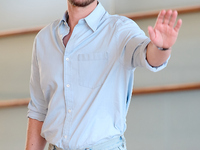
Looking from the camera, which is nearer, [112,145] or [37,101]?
[112,145]

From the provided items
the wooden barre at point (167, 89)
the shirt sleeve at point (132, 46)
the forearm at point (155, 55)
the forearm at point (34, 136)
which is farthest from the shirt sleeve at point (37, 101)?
the wooden barre at point (167, 89)

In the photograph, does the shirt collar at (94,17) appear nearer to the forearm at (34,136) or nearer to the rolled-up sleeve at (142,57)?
the rolled-up sleeve at (142,57)

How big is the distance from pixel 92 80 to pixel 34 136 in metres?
0.39

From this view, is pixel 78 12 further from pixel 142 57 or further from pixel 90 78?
pixel 142 57

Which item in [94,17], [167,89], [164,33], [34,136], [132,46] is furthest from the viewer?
[167,89]

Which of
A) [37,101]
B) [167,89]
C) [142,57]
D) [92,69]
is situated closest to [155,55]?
[142,57]

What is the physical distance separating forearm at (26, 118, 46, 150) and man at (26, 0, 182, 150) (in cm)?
13

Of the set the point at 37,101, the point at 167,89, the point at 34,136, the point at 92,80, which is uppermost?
the point at 92,80

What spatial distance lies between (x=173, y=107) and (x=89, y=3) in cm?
115

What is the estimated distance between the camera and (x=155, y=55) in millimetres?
952

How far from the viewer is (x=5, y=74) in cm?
255

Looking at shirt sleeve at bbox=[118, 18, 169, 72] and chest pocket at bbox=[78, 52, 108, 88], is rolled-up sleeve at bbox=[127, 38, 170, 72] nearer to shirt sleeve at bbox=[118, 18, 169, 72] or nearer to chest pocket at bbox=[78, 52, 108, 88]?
shirt sleeve at bbox=[118, 18, 169, 72]

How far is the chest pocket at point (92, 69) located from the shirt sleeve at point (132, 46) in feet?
0.23

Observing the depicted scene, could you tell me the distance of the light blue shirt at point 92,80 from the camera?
1.11 metres
